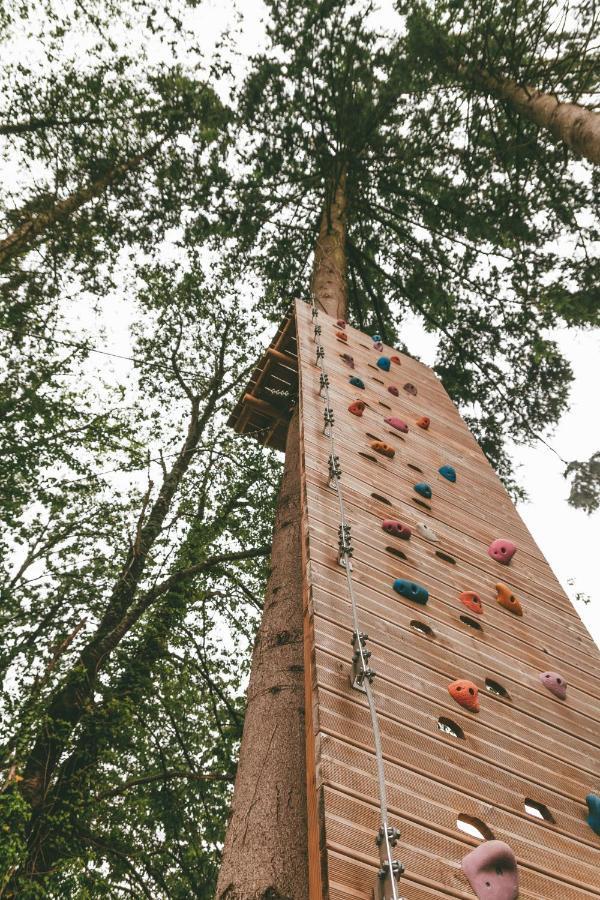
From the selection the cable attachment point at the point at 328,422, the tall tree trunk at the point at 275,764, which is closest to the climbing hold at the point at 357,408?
the cable attachment point at the point at 328,422

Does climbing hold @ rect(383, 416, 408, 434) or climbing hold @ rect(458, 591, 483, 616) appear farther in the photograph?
climbing hold @ rect(383, 416, 408, 434)

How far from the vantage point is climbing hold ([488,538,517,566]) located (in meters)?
3.53

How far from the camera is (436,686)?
209 cm

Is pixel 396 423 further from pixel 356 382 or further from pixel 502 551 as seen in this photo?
pixel 502 551

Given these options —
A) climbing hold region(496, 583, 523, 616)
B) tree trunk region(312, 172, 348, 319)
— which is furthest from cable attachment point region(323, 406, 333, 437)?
tree trunk region(312, 172, 348, 319)

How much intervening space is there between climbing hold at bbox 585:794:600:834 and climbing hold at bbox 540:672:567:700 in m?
0.64

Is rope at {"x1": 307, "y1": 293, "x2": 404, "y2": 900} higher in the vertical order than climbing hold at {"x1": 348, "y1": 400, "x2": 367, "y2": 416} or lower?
lower

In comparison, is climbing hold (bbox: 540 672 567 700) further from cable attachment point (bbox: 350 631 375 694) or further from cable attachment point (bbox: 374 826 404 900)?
cable attachment point (bbox: 374 826 404 900)

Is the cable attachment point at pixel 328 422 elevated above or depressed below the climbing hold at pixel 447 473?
below

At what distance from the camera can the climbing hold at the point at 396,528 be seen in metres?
3.03

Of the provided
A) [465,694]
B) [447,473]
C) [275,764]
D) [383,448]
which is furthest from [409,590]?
[447,473]

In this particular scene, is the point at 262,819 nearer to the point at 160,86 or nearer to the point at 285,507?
the point at 285,507

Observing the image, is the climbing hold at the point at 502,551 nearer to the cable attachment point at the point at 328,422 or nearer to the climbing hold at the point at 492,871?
the cable attachment point at the point at 328,422

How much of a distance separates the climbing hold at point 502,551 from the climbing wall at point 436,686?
0.01 m
